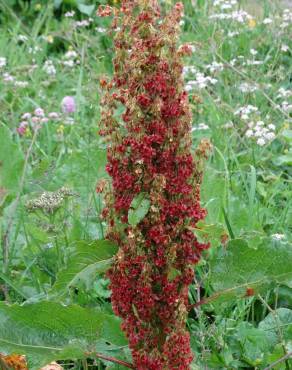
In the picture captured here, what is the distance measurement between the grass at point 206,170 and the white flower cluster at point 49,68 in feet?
0.04

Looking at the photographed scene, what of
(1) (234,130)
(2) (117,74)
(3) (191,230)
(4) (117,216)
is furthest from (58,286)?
(1) (234,130)

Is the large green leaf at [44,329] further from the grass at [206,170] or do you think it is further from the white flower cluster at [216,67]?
the white flower cluster at [216,67]

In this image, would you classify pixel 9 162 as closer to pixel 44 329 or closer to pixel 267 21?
pixel 44 329

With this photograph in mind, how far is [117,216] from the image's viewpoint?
191cm

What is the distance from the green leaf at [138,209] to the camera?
1.81m

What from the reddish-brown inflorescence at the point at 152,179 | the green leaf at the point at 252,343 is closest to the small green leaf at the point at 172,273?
the reddish-brown inflorescence at the point at 152,179

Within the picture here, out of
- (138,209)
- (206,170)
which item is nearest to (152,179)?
(138,209)

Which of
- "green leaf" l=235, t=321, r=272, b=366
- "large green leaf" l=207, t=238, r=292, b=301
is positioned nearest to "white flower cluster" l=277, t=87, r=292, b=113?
"green leaf" l=235, t=321, r=272, b=366

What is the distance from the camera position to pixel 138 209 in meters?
1.82

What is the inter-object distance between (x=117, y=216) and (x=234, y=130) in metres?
1.82

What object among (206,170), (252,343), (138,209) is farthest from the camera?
(206,170)

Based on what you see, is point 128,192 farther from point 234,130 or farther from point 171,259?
point 234,130

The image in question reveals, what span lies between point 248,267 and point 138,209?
1.29ft

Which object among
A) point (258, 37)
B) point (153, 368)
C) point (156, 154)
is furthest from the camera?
point (258, 37)
